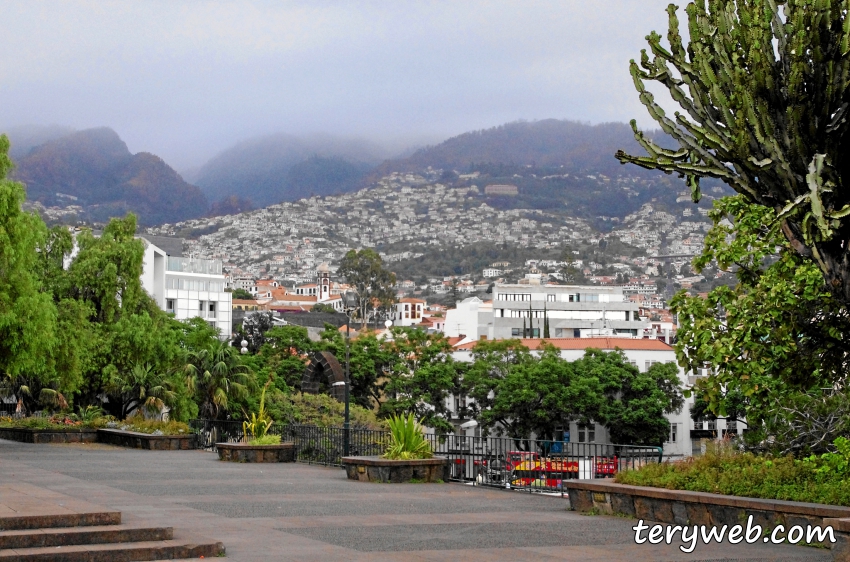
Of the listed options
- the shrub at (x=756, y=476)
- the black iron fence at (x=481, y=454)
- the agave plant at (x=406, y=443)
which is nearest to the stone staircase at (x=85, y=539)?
the shrub at (x=756, y=476)

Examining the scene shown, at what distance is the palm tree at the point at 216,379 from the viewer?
35500mm

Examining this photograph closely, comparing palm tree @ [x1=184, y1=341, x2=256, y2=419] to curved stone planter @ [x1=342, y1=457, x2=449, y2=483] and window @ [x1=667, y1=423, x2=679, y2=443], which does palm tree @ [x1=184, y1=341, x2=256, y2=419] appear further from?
window @ [x1=667, y1=423, x2=679, y2=443]

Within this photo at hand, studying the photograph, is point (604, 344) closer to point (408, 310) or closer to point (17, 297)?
point (17, 297)

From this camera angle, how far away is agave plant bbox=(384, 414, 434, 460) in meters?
18.2

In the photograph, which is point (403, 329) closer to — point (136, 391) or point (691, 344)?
point (136, 391)

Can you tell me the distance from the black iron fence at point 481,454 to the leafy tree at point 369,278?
382ft

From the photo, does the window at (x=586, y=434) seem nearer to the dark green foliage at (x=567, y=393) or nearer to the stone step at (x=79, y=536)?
the dark green foliage at (x=567, y=393)

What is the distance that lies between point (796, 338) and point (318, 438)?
1199 centimetres

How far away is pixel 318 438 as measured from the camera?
76.3ft

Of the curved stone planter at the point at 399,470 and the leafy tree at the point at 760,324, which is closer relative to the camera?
the leafy tree at the point at 760,324

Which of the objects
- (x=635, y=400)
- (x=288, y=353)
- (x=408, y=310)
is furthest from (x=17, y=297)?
(x=408, y=310)

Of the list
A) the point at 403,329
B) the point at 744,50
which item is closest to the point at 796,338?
the point at 744,50

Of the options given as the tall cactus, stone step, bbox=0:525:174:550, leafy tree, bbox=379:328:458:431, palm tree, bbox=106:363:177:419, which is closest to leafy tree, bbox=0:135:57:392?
palm tree, bbox=106:363:177:419

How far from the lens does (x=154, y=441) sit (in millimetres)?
27625
